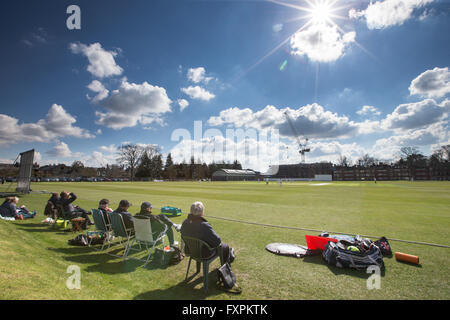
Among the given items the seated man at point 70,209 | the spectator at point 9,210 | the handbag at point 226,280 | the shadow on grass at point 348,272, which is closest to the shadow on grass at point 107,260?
the handbag at point 226,280

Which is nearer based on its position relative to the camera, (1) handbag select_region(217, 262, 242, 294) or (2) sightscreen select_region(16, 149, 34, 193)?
(1) handbag select_region(217, 262, 242, 294)

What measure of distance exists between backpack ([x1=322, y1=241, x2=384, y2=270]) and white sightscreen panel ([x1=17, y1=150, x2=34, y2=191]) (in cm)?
2765

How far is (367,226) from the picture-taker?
8.84 m

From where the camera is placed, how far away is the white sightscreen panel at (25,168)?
21212mm

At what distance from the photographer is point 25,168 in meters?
21.6

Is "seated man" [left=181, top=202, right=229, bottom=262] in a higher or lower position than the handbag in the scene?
higher

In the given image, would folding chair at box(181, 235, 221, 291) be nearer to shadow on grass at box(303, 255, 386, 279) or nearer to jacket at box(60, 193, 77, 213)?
shadow on grass at box(303, 255, 386, 279)

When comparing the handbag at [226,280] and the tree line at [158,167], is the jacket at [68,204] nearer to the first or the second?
the handbag at [226,280]

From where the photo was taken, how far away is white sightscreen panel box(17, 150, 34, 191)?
69.6 feet

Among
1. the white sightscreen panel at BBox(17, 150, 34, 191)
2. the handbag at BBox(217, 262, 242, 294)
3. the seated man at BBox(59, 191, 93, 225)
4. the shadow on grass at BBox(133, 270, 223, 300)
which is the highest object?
the white sightscreen panel at BBox(17, 150, 34, 191)

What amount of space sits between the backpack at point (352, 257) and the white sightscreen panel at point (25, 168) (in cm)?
2765

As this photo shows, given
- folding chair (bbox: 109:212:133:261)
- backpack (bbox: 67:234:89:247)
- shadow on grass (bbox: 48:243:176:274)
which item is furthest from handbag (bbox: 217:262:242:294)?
backpack (bbox: 67:234:89:247)
